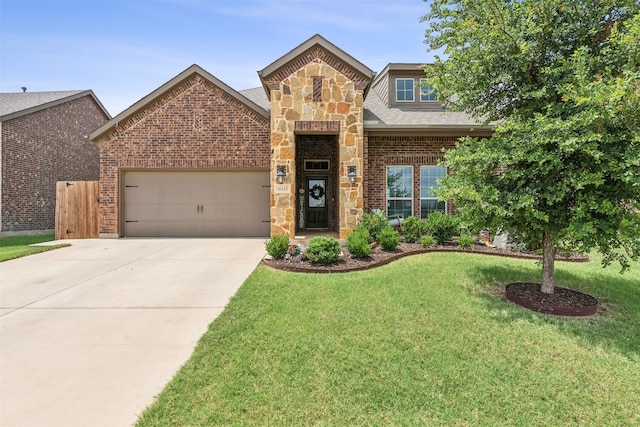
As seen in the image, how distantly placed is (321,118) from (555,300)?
7482mm

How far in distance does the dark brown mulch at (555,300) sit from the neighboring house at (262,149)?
5.12m

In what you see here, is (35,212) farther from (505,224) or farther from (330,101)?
(505,224)

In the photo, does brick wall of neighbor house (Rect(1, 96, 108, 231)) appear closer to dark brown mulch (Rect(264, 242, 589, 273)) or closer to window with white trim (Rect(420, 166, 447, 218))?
dark brown mulch (Rect(264, 242, 589, 273))

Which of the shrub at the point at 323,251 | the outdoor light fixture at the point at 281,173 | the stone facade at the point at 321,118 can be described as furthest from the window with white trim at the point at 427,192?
the shrub at the point at 323,251

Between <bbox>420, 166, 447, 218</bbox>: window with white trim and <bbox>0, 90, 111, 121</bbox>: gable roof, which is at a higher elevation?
<bbox>0, 90, 111, 121</bbox>: gable roof

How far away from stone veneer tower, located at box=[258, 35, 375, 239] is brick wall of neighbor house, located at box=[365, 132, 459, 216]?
949 mm

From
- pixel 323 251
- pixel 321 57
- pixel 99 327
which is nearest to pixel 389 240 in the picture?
pixel 323 251

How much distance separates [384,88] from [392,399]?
12.3 metres

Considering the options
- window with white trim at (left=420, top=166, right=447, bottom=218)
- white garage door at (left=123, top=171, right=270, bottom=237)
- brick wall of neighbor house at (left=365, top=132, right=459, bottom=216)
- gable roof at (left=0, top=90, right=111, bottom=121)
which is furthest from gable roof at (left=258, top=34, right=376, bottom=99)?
gable roof at (left=0, top=90, right=111, bottom=121)

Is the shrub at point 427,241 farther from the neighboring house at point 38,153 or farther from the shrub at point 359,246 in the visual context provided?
the neighboring house at point 38,153

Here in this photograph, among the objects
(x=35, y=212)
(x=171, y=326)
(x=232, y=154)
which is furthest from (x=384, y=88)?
(x=35, y=212)

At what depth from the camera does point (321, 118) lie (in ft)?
31.4

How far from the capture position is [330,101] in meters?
9.55

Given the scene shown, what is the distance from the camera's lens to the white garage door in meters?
11.0
